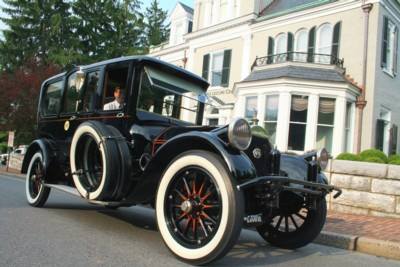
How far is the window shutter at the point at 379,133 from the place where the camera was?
17.4 m

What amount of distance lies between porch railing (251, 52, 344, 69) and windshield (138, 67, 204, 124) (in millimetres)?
12222

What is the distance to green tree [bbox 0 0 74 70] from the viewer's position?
1422 inches

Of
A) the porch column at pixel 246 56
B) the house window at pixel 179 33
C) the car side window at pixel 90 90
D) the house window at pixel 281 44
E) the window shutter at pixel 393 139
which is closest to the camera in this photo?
the car side window at pixel 90 90

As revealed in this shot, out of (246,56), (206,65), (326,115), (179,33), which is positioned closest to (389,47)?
(326,115)

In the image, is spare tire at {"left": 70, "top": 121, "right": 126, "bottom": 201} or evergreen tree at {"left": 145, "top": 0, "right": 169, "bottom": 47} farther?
evergreen tree at {"left": 145, "top": 0, "right": 169, "bottom": 47}

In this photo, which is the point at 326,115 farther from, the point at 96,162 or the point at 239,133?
the point at 239,133

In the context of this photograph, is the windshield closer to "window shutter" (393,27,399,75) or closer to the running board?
the running board

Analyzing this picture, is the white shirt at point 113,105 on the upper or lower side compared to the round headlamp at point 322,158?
upper

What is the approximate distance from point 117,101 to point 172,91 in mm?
796

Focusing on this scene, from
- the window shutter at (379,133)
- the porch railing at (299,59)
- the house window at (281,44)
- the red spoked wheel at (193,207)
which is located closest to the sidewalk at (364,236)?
the red spoked wheel at (193,207)

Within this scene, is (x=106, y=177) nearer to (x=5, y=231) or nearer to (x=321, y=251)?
(x=5, y=231)

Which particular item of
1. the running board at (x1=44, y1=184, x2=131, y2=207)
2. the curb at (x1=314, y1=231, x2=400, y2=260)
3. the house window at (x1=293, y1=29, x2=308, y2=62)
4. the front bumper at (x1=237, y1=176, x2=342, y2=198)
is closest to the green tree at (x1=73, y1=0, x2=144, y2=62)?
the house window at (x1=293, y1=29, x2=308, y2=62)

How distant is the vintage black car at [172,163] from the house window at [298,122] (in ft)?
34.8

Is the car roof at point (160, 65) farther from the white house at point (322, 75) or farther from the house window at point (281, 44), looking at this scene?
the house window at point (281, 44)
